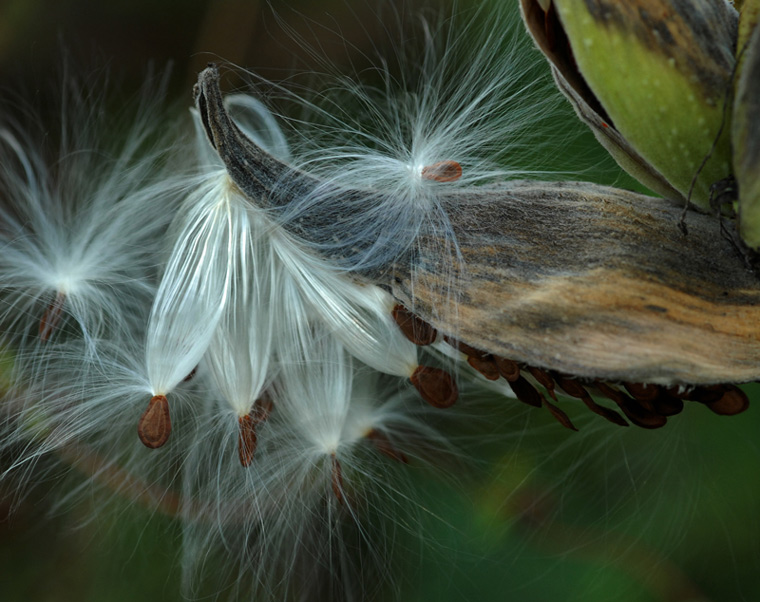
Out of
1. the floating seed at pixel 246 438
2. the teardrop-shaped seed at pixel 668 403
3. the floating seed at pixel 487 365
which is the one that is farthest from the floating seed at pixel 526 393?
the floating seed at pixel 246 438

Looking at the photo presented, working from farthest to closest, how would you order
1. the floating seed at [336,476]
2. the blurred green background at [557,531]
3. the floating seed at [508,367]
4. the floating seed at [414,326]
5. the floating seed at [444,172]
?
the blurred green background at [557,531] → the floating seed at [336,476] → the floating seed at [444,172] → the floating seed at [414,326] → the floating seed at [508,367]

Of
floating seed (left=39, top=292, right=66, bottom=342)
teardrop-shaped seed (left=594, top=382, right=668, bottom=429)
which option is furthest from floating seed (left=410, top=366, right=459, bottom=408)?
floating seed (left=39, top=292, right=66, bottom=342)

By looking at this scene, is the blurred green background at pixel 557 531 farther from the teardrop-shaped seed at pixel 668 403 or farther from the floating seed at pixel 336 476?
the teardrop-shaped seed at pixel 668 403

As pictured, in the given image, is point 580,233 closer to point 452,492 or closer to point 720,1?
point 720,1

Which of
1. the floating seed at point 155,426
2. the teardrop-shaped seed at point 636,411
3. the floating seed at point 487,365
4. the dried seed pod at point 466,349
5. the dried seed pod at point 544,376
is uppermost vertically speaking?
the floating seed at point 155,426

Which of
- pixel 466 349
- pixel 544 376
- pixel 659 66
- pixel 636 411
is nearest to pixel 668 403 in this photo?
pixel 636 411
